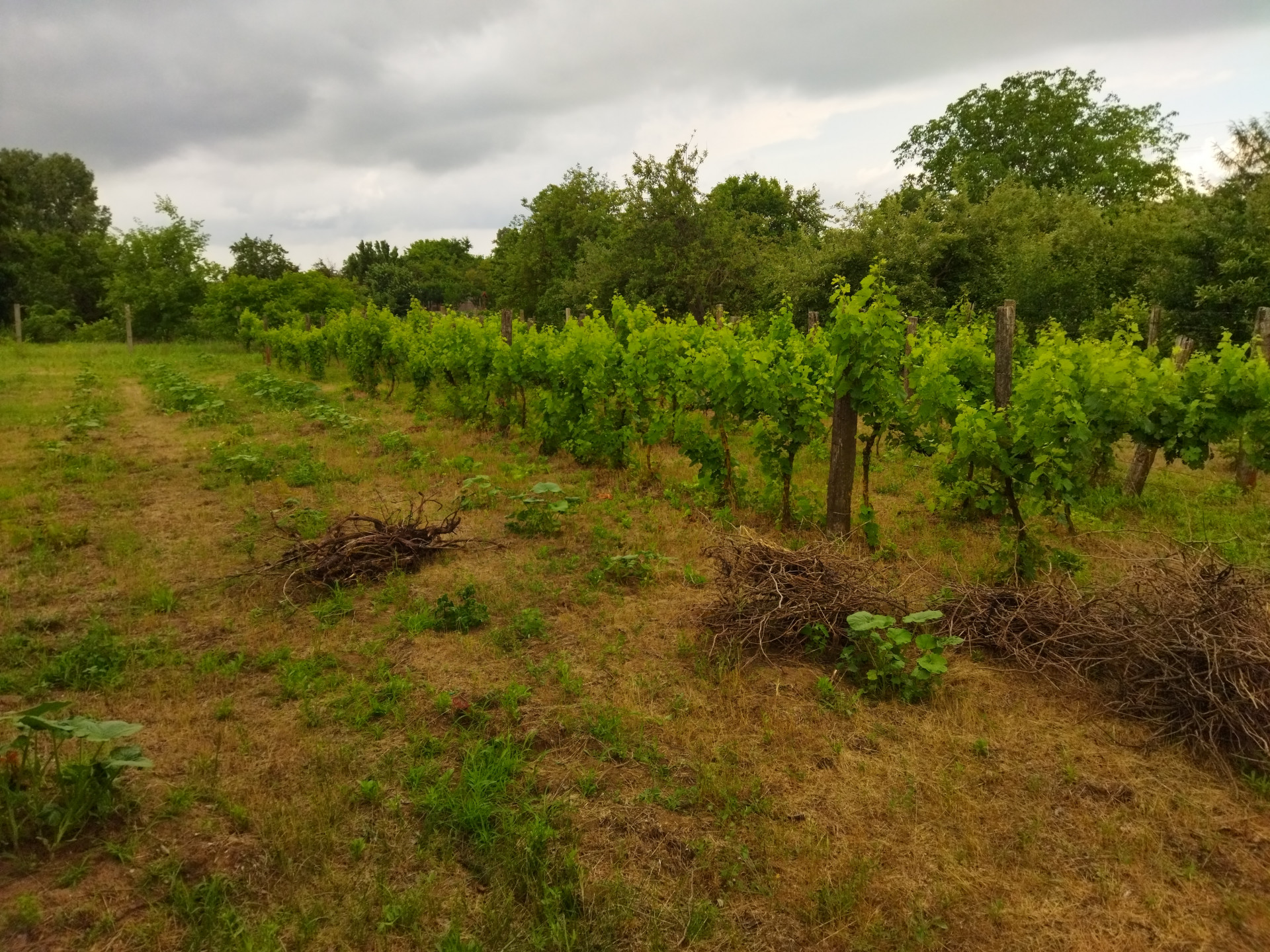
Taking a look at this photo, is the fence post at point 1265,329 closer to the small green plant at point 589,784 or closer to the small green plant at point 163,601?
the small green plant at point 589,784

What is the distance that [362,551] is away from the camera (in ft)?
17.5

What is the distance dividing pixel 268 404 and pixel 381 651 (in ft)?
35.0

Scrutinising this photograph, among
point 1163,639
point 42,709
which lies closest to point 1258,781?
point 1163,639

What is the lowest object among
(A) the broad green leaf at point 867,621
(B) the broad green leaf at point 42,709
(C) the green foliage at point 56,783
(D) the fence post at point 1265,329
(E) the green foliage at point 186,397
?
(C) the green foliage at point 56,783

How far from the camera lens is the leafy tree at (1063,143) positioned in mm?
31578

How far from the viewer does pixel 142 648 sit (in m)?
4.19

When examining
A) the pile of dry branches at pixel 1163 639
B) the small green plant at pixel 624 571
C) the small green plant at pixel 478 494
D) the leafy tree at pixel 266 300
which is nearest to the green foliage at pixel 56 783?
the small green plant at pixel 624 571

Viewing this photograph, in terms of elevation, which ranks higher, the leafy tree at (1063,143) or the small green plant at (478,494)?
the leafy tree at (1063,143)

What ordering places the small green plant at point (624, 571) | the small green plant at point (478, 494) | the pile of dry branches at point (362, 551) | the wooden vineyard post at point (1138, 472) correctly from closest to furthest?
the pile of dry branches at point (362, 551) → the small green plant at point (624, 571) → the small green plant at point (478, 494) → the wooden vineyard post at point (1138, 472)

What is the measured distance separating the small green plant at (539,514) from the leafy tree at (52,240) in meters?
32.0

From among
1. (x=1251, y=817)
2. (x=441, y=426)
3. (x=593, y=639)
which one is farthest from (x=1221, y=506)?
(x=441, y=426)

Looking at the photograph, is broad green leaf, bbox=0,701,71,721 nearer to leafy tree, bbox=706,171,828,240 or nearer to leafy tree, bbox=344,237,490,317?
leafy tree, bbox=706,171,828,240

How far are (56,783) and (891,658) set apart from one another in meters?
3.95

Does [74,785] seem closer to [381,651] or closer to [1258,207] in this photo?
[381,651]
